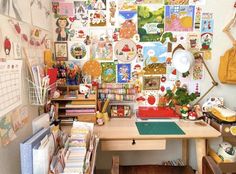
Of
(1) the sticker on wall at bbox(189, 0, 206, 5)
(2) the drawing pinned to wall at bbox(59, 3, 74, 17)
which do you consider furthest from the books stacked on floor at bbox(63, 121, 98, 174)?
(1) the sticker on wall at bbox(189, 0, 206, 5)

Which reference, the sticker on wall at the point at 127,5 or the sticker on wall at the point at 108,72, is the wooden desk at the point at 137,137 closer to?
the sticker on wall at the point at 108,72

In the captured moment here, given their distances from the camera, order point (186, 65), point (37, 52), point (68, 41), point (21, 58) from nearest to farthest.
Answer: point (21, 58) → point (37, 52) → point (186, 65) → point (68, 41)

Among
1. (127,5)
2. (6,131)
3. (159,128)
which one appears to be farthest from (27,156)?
(127,5)

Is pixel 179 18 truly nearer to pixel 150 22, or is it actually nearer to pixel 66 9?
pixel 150 22

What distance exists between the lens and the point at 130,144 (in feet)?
4.52

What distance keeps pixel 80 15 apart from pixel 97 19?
143 mm

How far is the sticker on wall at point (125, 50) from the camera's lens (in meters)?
1.75

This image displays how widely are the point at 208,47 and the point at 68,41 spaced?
121 cm

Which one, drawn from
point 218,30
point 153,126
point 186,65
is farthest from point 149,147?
point 218,30

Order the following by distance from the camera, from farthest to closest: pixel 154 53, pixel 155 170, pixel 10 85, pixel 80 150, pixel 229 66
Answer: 1. pixel 154 53
2. pixel 229 66
3. pixel 155 170
4. pixel 80 150
5. pixel 10 85

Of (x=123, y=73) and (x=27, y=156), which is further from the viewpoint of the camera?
(x=123, y=73)

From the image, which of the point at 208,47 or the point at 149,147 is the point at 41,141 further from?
the point at 208,47

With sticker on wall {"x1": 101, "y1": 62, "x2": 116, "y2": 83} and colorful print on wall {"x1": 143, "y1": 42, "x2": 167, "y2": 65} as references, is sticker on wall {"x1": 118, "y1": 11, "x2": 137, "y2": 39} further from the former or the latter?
sticker on wall {"x1": 101, "y1": 62, "x2": 116, "y2": 83}

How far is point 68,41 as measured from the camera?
1733mm
